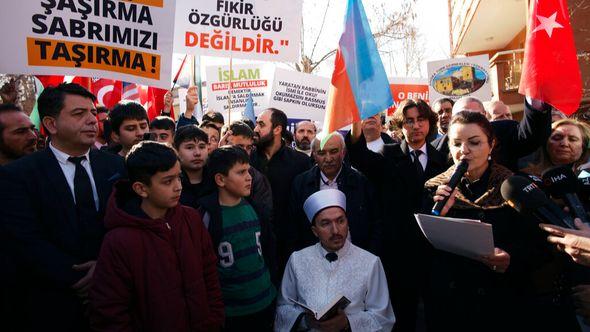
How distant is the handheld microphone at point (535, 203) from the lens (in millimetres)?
2127

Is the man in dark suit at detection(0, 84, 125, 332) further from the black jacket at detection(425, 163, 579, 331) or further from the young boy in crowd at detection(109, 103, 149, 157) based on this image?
the black jacket at detection(425, 163, 579, 331)

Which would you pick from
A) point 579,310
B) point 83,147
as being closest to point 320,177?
point 83,147

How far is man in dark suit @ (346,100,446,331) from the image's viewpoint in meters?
3.65

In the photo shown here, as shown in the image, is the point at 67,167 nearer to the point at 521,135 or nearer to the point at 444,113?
the point at 521,135

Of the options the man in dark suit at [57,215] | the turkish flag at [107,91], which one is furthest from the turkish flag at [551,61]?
the turkish flag at [107,91]

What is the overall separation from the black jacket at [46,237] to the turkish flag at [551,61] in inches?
111

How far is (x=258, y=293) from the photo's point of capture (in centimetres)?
312

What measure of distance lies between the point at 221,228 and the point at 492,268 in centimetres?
168

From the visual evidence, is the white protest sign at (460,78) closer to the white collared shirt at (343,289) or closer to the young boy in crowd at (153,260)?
the white collared shirt at (343,289)

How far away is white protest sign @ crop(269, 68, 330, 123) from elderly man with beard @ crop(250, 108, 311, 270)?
3.80 meters

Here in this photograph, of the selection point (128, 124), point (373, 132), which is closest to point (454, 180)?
point (373, 132)

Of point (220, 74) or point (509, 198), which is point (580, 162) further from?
point (220, 74)

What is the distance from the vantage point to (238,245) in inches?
123

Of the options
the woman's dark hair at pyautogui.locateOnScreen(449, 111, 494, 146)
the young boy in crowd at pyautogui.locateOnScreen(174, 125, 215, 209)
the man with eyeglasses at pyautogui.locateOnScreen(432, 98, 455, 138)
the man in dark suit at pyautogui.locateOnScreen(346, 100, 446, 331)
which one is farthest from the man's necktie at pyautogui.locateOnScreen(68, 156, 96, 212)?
the man with eyeglasses at pyautogui.locateOnScreen(432, 98, 455, 138)
